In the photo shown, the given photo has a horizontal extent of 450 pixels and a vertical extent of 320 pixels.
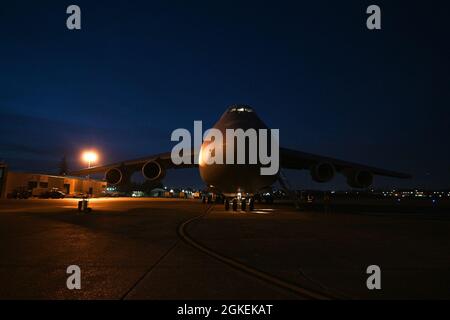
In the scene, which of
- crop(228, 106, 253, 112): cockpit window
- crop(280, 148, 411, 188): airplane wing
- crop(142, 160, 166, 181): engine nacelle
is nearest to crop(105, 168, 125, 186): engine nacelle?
crop(142, 160, 166, 181): engine nacelle

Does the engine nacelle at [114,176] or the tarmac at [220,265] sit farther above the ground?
the engine nacelle at [114,176]

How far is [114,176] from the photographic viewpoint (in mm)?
28281

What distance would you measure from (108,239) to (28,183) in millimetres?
50083

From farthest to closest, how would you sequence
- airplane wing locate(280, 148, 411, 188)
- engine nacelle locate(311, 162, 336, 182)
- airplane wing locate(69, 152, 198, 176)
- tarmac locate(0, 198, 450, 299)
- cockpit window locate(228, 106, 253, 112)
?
airplane wing locate(69, 152, 198, 176)
airplane wing locate(280, 148, 411, 188)
engine nacelle locate(311, 162, 336, 182)
cockpit window locate(228, 106, 253, 112)
tarmac locate(0, 198, 450, 299)

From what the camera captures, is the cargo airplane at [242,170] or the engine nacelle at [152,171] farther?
the engine nacelle at [152,171]

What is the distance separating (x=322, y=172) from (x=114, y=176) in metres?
14.7

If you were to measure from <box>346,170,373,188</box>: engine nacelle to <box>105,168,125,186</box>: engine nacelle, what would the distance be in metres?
16.3

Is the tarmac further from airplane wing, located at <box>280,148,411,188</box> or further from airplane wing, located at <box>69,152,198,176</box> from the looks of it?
airplane wing, located at <box>69,152,198,176</box>

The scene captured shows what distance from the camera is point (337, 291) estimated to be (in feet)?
15.8

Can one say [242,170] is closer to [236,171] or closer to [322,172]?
[236,171]

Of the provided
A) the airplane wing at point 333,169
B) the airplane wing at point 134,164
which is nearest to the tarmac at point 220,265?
the airplane wing at point 333,169

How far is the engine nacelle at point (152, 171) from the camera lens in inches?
1025

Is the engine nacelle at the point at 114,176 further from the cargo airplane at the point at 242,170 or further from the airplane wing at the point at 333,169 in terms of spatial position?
the airplane wing at the point at 333,169

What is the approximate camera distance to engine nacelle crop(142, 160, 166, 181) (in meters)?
26.0
